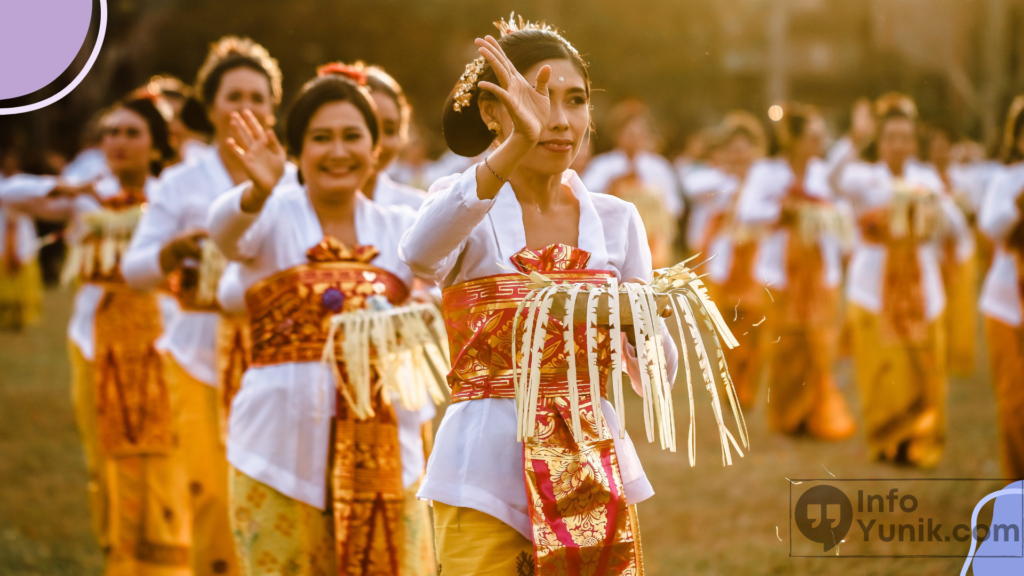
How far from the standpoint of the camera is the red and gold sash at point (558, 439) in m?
2.45

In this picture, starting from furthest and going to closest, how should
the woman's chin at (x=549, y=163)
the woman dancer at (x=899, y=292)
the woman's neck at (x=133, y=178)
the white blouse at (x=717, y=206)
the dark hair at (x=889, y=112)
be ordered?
1. the white blouse at (x=717, y=206)
2. the woman dancer at (x=899, y=292)
3. the dark hair at (x=889, y=112)
4. the woman's neck at (x=133, y=178)
5. the woman's chin at (x=549, y=163)

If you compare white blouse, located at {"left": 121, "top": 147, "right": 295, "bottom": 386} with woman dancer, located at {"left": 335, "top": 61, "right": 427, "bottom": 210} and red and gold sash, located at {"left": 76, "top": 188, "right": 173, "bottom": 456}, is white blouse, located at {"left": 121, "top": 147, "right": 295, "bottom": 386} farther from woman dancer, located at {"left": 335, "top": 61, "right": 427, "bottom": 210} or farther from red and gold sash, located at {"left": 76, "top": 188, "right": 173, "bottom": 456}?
woman dancer, located at {"left": 335, "top": 61, "right": 427, "bottom": 210}

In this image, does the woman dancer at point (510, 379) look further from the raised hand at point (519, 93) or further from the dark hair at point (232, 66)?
the dark hair at point (232, 66)

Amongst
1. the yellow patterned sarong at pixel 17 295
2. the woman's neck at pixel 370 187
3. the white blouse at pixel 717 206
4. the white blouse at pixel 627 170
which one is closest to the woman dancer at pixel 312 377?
the woman's neck at pixel 370 187

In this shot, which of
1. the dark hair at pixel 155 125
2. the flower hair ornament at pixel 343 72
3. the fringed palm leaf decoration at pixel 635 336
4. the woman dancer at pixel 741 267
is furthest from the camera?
the woman dancer at pixel 741 267

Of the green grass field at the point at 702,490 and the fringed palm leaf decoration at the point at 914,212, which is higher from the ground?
the fringed palm leaf decoration at the point at 914,212

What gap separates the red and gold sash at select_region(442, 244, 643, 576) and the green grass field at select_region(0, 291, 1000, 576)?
1.63 metres

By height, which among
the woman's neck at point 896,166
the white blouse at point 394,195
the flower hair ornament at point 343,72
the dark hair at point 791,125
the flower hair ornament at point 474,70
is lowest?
the white blouse at point 394,195

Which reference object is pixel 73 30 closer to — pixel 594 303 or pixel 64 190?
pixel 594 303

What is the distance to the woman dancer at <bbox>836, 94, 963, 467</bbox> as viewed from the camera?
7219mm

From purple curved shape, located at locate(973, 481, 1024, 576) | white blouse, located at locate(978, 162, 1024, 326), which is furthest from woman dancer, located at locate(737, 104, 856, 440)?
purple curved shape, located at locate(973, 481, 1024, 576)

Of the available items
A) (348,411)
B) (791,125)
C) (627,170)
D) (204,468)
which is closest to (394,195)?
(348,411)

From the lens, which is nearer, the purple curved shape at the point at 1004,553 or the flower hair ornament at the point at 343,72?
the purple curved shape at the point at 1004,553

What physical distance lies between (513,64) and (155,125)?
367cm
